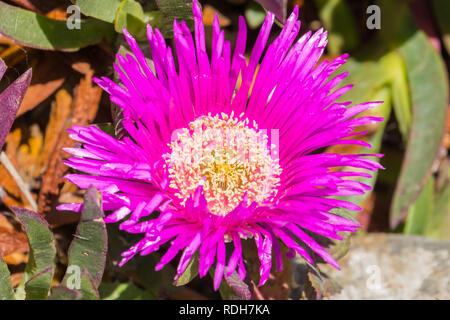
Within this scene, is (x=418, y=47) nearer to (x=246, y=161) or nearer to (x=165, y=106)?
(x=246, y=161)

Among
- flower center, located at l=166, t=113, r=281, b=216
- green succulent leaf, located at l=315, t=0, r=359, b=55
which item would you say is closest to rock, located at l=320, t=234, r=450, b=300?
flower center, located at l=166, t=113, r=281, b=216

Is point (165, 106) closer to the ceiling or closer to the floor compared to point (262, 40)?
closer to the floor

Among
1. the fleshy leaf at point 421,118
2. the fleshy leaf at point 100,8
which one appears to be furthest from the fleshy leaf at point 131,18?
the fleshy leaf at point 421,118

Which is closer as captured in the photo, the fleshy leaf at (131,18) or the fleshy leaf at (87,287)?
the fleshy leaf at (87,287)

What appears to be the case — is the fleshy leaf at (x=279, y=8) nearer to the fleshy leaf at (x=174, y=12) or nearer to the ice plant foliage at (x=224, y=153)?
the ice plant foliage at (x=224, y=153)

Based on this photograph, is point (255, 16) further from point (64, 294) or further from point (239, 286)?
point (64, 294)
